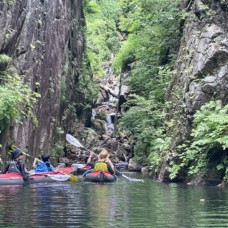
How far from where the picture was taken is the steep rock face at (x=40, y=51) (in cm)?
2094

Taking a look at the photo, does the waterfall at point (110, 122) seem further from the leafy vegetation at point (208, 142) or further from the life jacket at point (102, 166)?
the leafy vegetation at point (208, 142)

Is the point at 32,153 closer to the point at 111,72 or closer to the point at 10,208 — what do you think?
the point at 10,208

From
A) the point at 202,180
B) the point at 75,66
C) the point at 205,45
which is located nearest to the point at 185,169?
the point at 202,180

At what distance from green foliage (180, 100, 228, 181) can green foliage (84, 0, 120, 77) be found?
2576 cm

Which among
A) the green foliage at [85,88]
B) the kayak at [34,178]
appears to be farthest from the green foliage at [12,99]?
the green foliage at [85,88]

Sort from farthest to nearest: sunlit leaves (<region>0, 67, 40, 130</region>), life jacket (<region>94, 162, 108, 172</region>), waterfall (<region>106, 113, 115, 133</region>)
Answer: waterfall (<region>106, 113, 115, 133</region>) < life jacket (<region>94, 162, 108, 172</region>) < sunlit leaves (<region>0, 67, 40, 130</region>)

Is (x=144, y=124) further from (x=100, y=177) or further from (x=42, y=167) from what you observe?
(x=100, y=177)

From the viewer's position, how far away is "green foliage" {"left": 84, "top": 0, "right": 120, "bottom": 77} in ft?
156

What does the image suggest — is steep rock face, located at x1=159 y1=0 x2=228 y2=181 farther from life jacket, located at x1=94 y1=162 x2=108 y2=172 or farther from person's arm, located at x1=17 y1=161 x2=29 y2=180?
person's arm, located at x1=17 y1=161 x2=29 y2=180

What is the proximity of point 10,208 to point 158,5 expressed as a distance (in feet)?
67.4

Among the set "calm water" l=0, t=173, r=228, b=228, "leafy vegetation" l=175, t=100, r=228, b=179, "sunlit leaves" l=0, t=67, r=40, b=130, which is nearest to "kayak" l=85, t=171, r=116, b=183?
"leafy vegetation" l=175, t=100, r=228, b=179

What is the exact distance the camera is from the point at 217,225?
8984 mm

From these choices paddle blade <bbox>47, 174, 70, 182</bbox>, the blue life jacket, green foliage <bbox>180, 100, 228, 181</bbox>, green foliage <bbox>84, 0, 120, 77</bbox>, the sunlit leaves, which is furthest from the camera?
green foliage <bbox>84, 0, 120, 77</bbox>

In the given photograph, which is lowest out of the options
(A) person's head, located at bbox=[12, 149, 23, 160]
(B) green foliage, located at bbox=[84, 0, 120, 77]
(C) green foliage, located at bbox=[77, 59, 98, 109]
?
(A) person's head, located at bbox=[12, 149, 23, 160]
